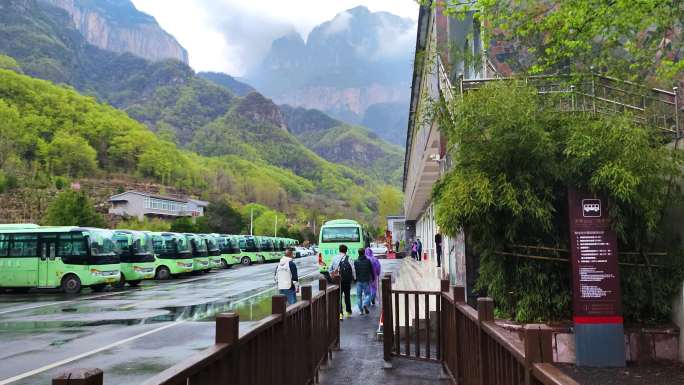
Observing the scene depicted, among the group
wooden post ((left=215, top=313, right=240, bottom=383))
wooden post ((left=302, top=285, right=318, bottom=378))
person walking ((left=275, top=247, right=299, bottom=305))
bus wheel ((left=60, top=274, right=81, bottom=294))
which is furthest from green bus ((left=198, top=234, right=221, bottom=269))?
wooden post ((left=215, top=313, right=240, bottom=383))

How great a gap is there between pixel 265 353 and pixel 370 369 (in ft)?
12.4

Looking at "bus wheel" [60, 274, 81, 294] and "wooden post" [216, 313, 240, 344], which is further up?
"wooden post" [216, 313, 240, 344]

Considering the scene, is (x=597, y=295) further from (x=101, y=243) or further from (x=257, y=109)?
(x=257, y=109)

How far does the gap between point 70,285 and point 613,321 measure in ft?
69.7

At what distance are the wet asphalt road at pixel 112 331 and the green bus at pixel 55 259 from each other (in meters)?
2.16

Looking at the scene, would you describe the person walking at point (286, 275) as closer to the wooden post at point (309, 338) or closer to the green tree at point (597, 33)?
the wooden post at point (309, 338)

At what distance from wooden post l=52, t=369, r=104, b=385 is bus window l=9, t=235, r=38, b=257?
934 inches

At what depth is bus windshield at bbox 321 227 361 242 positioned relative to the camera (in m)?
26.0

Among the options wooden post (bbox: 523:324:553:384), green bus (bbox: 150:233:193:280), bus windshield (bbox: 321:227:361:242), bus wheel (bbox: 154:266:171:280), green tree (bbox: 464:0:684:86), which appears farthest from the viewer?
bus wheel (bbox: 154:266:171:280)

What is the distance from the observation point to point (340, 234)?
86.0ft

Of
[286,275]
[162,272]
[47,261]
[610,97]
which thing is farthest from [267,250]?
[610,97]

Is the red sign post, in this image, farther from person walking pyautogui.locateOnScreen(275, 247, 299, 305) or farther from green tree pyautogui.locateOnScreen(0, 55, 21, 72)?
green tree pyautogui.locateOnScreen(0, 55, 21, 72)

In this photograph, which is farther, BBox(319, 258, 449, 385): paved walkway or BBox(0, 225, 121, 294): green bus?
BBox(0, 225, 121, 294): green bus

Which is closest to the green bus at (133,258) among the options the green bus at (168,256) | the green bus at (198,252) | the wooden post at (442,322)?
the green bus at (168,256)
